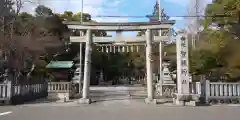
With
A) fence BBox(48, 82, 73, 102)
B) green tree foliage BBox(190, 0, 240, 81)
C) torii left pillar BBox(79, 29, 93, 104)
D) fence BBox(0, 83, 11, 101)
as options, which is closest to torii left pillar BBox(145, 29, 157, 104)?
torii left pillar BBox(79, 29, 93, 104)

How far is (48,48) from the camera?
30500mm

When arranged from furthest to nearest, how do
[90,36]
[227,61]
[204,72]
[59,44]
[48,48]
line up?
[59,44] → [48,48] → [204,72] → [90,36] → [227,61]

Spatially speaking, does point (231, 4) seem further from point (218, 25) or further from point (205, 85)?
point (205, 85)

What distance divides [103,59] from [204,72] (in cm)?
2689

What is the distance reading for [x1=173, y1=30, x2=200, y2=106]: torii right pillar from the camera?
55.9ft

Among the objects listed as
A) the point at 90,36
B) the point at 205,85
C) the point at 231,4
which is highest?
the point at 231,4

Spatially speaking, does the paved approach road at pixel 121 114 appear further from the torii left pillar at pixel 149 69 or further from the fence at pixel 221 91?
the torii left pillar at pixel 149 69

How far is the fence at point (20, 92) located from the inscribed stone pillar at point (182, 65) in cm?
943

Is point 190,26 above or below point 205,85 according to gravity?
above

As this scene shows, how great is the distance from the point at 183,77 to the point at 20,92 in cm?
979


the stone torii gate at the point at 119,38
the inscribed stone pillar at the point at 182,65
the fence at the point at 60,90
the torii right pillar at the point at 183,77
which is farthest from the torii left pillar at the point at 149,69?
the fence at the point at 60,90

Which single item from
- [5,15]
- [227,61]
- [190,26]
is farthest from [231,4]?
[5,15]

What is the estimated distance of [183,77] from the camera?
17453 millimetres

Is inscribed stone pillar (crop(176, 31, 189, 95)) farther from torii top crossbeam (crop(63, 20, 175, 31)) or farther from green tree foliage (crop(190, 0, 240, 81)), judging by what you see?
green tree foliage (crop(190, 0, 240, 81))
